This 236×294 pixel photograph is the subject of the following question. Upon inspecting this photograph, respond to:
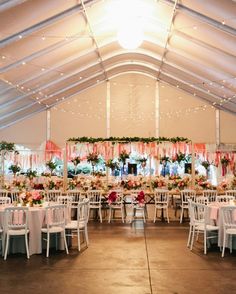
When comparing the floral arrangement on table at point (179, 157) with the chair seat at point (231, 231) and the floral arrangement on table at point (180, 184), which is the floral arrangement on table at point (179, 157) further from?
the chair seat at point (231, 231)

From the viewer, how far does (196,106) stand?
1984 cm

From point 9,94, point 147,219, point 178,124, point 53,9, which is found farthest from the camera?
point 178,124

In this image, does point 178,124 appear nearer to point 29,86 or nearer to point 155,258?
point 29,86

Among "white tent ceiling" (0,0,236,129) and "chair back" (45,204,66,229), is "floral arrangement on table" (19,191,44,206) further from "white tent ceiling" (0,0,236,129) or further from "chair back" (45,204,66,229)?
"white tent ceiling" (0,0,236,129)

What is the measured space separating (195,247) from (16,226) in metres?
3.09

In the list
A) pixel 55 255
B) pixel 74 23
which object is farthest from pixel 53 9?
pixel 55 255

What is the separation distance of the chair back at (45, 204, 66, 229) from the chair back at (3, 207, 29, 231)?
0.36 metres

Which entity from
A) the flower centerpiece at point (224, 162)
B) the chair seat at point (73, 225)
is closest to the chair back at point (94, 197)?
the chair seat at point (73, 225)

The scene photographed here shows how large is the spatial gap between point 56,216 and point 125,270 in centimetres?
185

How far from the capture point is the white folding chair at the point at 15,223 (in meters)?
6.32

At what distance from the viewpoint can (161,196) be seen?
1080 centimetres

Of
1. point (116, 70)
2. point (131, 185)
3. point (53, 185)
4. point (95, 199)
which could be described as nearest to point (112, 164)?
point (131, 185)

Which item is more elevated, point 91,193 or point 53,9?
point 53,9

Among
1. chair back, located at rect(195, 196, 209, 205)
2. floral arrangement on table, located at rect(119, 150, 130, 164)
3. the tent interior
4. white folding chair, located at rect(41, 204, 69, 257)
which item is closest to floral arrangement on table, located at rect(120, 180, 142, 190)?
floral arrangement on table, located at rect(119, 150, 130, 164)
